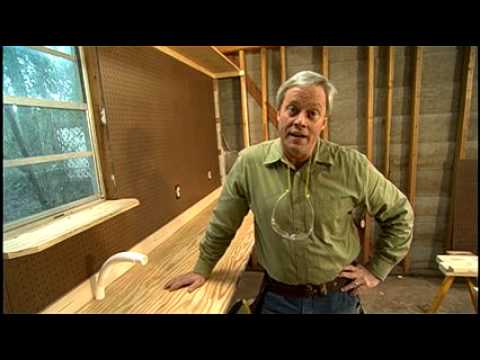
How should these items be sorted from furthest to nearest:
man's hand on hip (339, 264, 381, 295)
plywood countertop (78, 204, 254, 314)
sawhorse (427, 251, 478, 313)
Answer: sawhorse (427, 251, 478, 313) < man's hand on hip (339, 264, 381, 295) < plywood countertop (78, 204, 254, 314)

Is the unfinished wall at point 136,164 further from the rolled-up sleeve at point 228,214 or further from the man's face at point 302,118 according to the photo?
the man's face at point 302,118

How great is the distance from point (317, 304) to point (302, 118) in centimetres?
77

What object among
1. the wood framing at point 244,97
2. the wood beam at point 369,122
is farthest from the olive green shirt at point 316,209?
the wood framing at point 244,97

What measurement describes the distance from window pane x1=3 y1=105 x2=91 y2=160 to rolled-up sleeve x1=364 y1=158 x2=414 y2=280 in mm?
1287

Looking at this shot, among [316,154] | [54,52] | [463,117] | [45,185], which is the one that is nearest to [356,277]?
[316,154]

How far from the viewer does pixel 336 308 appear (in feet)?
3.77

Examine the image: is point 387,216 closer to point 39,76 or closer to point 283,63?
point 39,76

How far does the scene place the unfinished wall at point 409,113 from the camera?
3072 mm

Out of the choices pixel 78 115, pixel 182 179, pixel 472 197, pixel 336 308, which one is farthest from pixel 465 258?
pixel 78 115

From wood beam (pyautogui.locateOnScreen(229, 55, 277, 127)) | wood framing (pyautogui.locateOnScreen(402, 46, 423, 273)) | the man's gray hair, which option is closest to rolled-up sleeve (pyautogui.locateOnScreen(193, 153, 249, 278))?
the man's gray hair

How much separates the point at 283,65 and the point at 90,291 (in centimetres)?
307

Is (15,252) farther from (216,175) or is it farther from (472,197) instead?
(472,197)

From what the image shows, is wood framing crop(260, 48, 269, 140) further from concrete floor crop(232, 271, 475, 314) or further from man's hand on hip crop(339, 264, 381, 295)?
man's hand on hip crop(339, 264, 381, 295)

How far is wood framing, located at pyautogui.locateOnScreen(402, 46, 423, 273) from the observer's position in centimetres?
299
